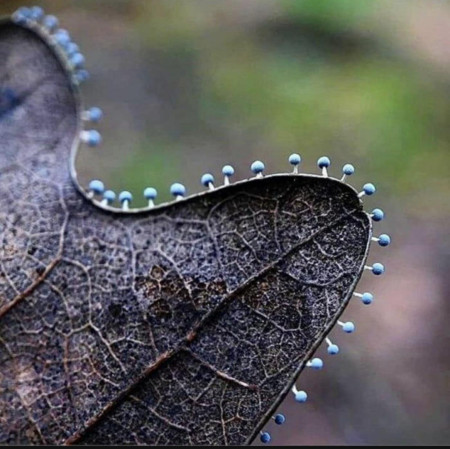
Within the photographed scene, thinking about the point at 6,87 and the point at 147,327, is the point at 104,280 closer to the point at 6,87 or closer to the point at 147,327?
the point at 147,327

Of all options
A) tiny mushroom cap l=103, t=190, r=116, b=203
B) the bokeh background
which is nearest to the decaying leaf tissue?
tiny mushroom cap l=103, t=190, r=116, b=203

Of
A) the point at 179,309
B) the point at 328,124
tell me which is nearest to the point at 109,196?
the point at 179,309

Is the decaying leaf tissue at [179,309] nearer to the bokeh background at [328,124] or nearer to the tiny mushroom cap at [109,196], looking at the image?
the tiny mushroom cap at [109,196]

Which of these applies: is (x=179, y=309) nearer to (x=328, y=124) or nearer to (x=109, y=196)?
(x=109, y=196)

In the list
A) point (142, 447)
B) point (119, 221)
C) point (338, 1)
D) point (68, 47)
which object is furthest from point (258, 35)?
point (142, 447)

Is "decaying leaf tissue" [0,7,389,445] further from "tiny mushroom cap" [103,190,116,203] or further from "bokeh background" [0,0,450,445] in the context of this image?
"bokeh background" [0,0,450,445]

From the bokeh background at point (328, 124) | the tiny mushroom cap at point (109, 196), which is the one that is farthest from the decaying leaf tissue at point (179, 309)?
the bokeh background at point (328, 124)
